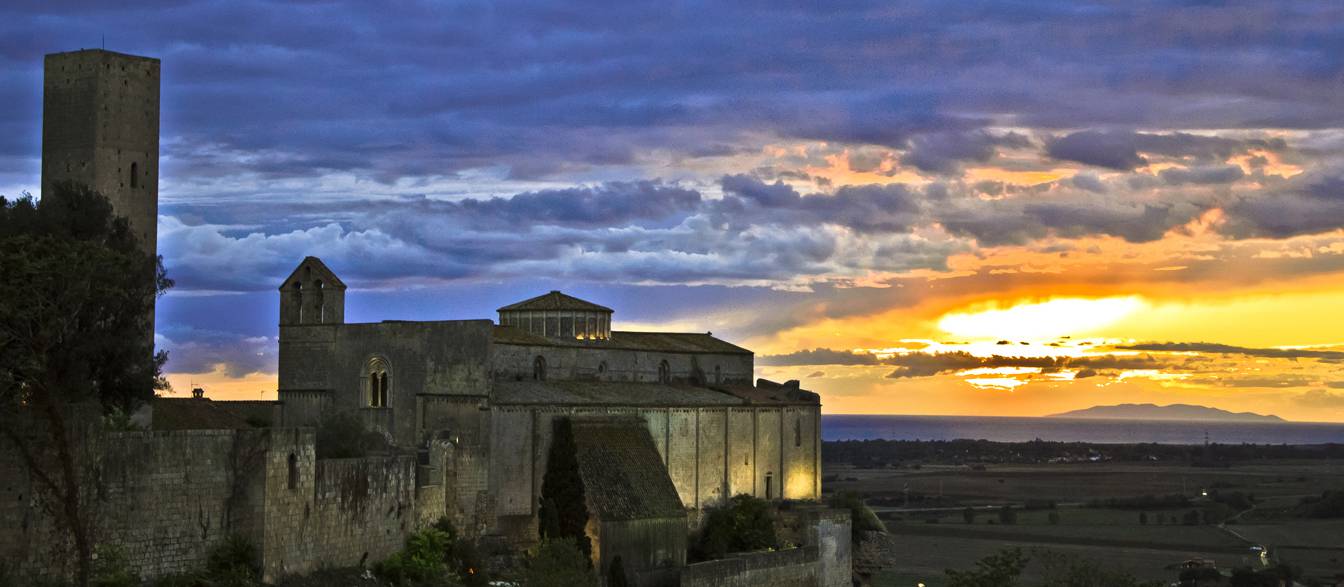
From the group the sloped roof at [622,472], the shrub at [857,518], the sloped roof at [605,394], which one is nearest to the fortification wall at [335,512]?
the sloped roof at [605,394]

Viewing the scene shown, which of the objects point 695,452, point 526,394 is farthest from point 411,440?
point 695,452

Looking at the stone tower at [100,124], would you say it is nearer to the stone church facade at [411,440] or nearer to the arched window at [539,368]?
the stone church facade at [411,440]

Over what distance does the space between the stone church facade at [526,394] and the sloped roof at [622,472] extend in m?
0.62

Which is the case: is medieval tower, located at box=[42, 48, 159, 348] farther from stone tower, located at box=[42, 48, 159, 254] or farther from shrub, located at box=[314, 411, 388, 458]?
shrub, located at box=[314, 411, 388, 458]

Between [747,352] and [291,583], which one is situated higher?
[747,352]

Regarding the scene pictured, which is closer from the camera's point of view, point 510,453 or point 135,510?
point 135,510

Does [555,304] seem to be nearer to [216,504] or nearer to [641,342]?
[641,342]

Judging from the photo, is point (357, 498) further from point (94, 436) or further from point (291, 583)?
point (94, 436)

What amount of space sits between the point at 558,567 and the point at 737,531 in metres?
13.2

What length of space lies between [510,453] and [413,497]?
6.36 m

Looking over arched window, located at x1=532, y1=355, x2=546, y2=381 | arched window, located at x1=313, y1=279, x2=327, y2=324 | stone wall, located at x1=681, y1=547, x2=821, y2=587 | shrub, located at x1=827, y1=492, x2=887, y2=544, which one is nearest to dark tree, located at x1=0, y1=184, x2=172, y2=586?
arched window, located at x1=313, y1=279, x2=327, y2=324

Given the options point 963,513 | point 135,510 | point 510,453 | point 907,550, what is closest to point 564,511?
point 510,453

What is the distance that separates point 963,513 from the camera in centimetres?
15550

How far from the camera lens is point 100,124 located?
47.7 metres
